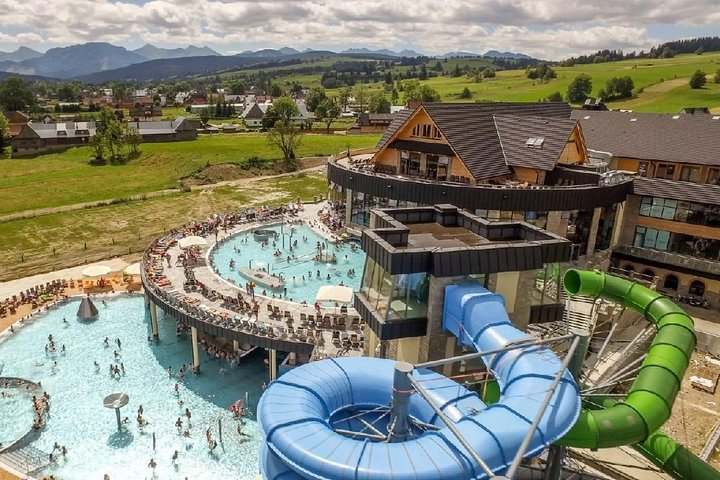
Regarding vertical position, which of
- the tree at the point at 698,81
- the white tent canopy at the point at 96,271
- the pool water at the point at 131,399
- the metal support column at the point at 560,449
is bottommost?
the pool water at the point at 131,399

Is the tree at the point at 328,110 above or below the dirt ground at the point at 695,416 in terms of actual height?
above

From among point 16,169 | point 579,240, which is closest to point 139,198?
point 16,169

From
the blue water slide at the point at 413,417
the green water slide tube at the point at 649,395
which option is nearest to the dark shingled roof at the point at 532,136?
the green water slide tube at the point at 649,395

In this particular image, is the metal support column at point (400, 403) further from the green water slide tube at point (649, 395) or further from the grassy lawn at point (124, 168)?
the grassy lawn at point (124, 168)

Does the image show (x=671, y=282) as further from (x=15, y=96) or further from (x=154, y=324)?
(x=15, y=96)

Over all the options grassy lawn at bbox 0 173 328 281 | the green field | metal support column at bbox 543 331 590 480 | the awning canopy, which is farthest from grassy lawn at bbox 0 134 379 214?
metal support column at bbox 543 331 590 480

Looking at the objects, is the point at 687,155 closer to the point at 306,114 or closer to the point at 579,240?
the point at 579,240
